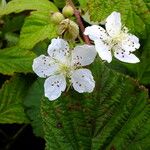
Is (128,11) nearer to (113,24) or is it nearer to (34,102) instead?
(113,24)

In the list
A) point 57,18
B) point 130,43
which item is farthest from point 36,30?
point 130,43

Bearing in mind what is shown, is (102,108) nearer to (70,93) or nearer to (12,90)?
(70,93)

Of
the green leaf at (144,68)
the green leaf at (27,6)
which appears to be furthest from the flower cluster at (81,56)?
the green leaf at (27,6)

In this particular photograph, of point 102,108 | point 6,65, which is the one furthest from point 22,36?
point 102,108

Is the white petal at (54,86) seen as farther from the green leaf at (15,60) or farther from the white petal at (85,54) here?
the green leaf at (15,60)

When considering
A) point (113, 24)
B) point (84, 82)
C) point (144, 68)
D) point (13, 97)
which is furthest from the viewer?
point (13, 97)

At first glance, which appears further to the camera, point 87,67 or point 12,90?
point 12,90
